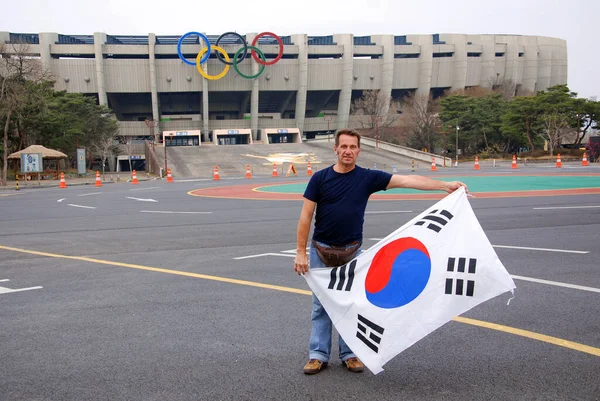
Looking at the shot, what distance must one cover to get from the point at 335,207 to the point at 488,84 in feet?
338

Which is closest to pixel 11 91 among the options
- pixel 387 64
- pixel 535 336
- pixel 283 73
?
pixel 535 336

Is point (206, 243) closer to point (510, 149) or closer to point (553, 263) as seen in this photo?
point (553, 263)

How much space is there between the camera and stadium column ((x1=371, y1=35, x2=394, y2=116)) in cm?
9419

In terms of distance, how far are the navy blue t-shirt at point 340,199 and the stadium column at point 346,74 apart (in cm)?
8990

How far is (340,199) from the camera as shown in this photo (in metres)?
4.50

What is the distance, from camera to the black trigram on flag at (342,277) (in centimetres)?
444

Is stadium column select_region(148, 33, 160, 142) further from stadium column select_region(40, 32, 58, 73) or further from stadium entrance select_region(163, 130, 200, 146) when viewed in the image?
stadium column select_region(40, 32, 58, 73)

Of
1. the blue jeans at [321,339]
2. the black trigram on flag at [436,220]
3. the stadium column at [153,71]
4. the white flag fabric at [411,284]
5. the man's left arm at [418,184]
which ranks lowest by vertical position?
the blue jeans at [321,339]

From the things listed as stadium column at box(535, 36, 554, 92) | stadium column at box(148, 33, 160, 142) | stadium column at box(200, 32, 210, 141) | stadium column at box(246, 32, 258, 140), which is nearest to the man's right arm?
stadium column at box(200, 32, 210, 141)

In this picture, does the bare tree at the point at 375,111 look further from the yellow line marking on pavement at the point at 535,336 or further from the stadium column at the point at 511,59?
the yellow line marking on pavement at the point at 535,336

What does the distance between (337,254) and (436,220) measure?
0.82 meters

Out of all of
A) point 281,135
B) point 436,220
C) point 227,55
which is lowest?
point 281,135

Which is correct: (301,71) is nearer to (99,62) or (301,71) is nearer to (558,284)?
(99,62)

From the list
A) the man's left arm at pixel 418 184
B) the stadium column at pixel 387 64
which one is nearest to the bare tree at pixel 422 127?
the stadium column at pixel 387 64
